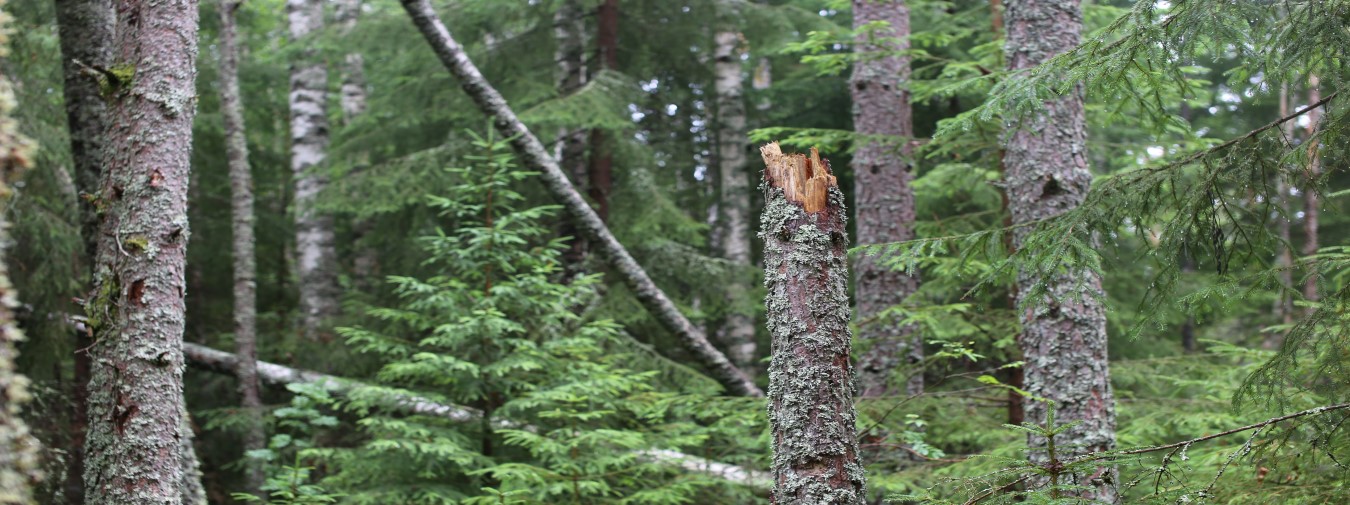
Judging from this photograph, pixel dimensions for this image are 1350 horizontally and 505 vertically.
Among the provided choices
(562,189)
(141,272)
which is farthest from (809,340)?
(562,189)

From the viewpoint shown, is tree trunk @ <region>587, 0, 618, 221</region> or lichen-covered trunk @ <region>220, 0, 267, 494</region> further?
tree trunk @ <region>587, 0, 618, 221</region>

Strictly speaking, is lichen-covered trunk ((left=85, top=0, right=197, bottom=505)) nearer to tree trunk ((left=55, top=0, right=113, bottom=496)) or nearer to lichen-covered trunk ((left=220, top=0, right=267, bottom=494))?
tree trunk ((left=55, top=0, right=113, bottom=496))

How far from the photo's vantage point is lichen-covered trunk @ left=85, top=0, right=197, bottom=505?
14.7 feet

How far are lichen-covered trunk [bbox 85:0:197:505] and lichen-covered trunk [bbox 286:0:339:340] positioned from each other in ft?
24.1

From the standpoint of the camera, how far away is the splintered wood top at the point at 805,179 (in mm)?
4055

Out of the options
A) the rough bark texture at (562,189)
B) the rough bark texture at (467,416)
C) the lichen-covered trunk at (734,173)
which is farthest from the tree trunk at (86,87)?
the lichen-covered trunk at (734,173)

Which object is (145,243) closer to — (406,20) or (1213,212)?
(1213,212)

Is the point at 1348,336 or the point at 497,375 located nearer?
the point at 1348,336

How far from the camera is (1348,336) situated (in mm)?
3932

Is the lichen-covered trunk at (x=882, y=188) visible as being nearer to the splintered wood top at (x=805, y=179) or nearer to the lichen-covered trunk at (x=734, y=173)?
the splintered wood top at (x=805, y=179)

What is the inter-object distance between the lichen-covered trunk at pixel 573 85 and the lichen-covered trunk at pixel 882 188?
11.7ft

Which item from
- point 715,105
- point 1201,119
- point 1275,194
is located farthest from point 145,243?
point 1201,119

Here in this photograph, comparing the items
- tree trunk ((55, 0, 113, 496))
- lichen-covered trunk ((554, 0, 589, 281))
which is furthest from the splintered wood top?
lichen-covered trunk ((554, 0, 589, 281))

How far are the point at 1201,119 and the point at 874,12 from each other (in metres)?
15.4
